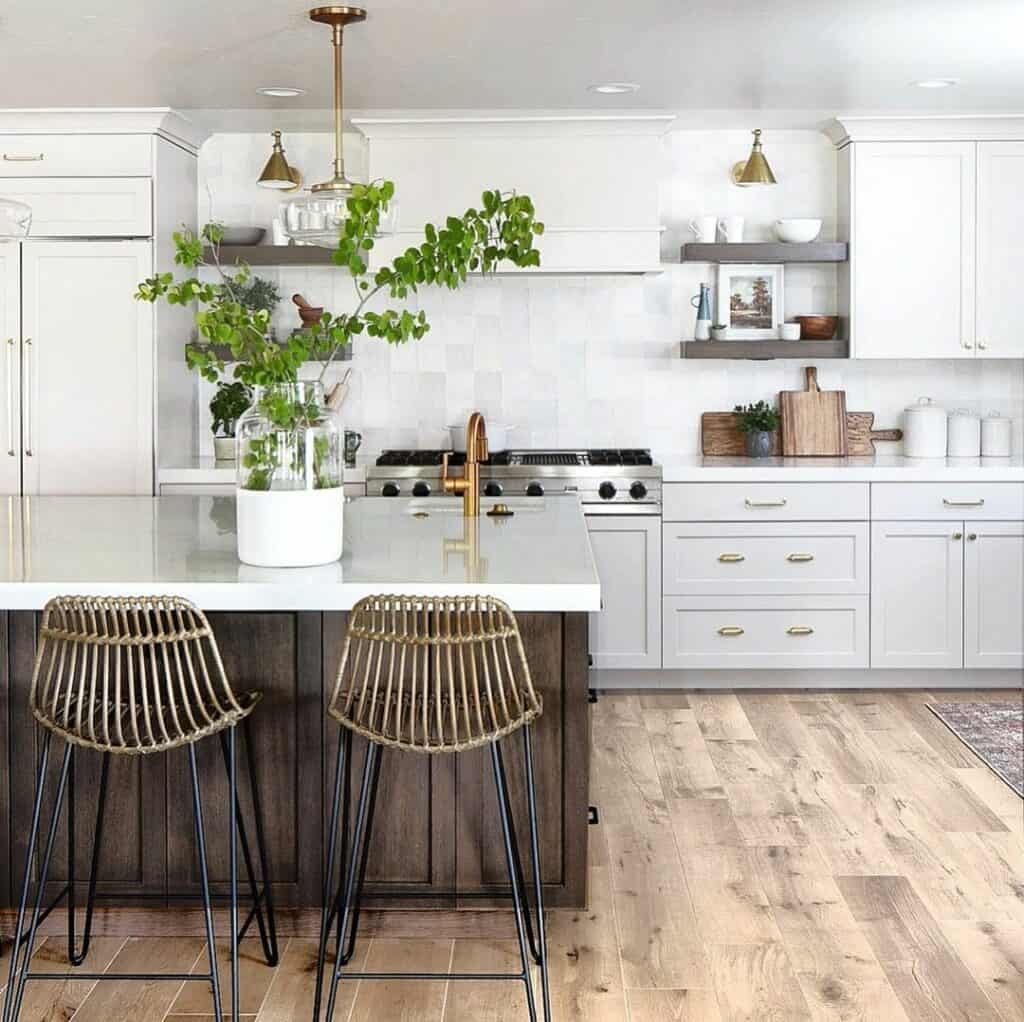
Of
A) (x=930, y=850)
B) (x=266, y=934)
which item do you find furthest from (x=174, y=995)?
(x=930, y=850)

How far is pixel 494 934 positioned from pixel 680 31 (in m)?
2.74

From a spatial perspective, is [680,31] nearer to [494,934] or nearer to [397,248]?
[397,248]

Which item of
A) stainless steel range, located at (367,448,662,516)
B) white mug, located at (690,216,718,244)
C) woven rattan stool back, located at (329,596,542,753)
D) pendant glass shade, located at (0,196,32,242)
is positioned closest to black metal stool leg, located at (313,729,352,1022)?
woven rattan stool back, located at (329,596,542,753)

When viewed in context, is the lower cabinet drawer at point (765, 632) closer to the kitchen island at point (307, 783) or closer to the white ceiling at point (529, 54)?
the white ceiling at point (529, 54)

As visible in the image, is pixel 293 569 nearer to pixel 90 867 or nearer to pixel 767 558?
pixel 90 867

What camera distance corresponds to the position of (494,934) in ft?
11.1

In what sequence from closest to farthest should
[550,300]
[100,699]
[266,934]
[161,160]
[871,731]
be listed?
[100,699] → [266,934] → [871,731] → [161,160] → [550,300]

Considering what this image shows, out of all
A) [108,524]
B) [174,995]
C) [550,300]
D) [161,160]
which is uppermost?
[161,160]

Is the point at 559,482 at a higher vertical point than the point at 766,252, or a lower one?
lower

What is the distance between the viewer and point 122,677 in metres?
3.00

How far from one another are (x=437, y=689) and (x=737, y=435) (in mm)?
3790

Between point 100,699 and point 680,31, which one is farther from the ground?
point 680,31

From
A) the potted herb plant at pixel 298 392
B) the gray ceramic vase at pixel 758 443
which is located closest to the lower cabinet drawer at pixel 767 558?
the gray ceramic vase at pixel 758 443

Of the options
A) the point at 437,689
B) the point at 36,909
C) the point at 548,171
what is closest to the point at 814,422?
the point at 548,171
